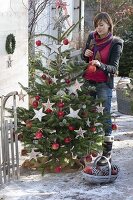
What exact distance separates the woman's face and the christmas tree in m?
0.40

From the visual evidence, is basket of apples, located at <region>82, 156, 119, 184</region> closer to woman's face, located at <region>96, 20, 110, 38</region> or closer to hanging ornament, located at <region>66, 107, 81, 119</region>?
hanging ornament, located at <region>66, 107, 81, 119</region>

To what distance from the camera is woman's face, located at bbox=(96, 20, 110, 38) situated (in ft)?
17.5

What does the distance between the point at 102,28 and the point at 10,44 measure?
4.06ft

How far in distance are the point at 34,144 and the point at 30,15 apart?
468 centimetres

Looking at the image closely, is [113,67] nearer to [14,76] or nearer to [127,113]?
[14,76]

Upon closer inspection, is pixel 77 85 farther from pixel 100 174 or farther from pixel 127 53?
pixel 127 53

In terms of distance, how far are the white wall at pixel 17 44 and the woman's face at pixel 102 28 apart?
118 cm

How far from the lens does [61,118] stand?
17.0ft

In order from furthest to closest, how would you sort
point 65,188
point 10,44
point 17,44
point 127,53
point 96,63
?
1. point 127,53
2. point 17,44
3. point 10,44
4. point 96,63
5. point 65,188

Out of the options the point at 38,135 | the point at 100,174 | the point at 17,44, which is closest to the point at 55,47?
the point at 17,44

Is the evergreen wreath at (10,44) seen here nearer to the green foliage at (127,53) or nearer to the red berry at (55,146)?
the red berry at (55,146)

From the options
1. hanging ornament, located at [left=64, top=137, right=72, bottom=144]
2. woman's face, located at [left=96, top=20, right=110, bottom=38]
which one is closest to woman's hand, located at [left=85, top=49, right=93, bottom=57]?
woman's face, located at [left=96, top=20, right=110, bottom=38]

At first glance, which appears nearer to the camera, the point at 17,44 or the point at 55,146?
the point at 55,146

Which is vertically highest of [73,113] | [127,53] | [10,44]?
[127,53]
